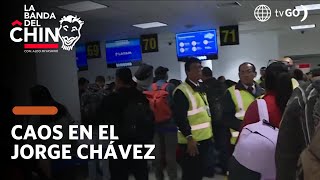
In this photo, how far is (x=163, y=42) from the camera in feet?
4.26

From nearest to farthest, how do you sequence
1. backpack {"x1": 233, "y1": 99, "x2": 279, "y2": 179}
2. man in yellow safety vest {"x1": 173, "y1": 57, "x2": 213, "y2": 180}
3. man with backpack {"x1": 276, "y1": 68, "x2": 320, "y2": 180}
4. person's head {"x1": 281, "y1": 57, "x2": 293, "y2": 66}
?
man with backpack {"x1": 276, "y1": 68, "x2": 320, "y2": 180} → backpack {"x1": 233, "y1": 99, "x2": 279, "y2": 179} → person's head {"x1": 281, "y1": 57, "x2": 293, "y2": 66} → man in yellow safety vest {"x1": 173, "y1": 57, "x2": 213, "y2": 180}

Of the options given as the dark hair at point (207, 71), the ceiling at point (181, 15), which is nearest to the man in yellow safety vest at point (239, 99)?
the dark hair at point (207, 71)

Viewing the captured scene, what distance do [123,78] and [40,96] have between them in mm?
306

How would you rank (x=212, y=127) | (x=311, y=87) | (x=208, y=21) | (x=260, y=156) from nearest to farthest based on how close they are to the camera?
(x=311, y=87)
(x=260, y=156)
(x=208, y=21)
(x=212, y=127)

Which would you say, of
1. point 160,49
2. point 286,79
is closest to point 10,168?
point 160,49

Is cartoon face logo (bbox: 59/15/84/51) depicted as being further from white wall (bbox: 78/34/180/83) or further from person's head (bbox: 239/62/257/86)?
person's head (bbox: 239/62/257/86)

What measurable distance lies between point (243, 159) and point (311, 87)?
1.16 feet

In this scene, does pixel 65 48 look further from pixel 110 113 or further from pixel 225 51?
pixel 225 51

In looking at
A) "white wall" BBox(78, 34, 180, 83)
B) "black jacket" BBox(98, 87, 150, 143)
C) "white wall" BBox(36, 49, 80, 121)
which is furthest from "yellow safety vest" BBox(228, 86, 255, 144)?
"white wall" BBox(36, 49, 80, 121)

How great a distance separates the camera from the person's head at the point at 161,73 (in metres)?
1.30

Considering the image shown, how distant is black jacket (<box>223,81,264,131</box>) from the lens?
4.38 feet

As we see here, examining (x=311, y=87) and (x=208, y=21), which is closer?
(x=311, y=87)

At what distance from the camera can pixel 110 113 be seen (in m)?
1.31

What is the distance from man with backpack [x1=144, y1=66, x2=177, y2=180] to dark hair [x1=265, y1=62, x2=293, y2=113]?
36 centimetres
